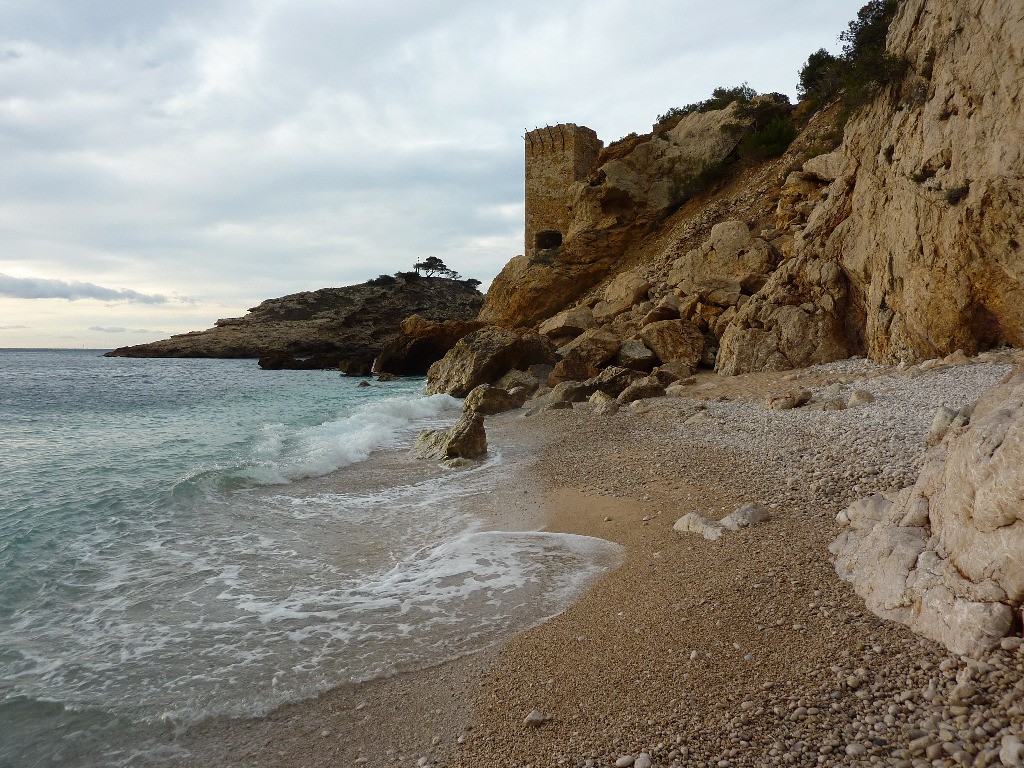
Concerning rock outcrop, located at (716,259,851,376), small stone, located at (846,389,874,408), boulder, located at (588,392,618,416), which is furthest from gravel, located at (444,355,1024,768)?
rock outcrop, located at (716,259,851,376)

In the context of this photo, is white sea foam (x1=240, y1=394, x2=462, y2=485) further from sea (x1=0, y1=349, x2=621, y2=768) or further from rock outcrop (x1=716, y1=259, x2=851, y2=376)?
rock outcrop (x1=716, y1=259, x2=851, y2=376)

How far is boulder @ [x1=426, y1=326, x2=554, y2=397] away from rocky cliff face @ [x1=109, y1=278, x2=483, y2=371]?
3923 cm

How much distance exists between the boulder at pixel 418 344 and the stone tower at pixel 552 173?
6924mm

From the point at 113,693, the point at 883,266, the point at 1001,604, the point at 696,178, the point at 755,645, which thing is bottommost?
the point at 113,693

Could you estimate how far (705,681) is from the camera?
3.00 meters

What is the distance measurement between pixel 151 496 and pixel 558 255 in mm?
24478

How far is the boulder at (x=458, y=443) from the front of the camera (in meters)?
9.59

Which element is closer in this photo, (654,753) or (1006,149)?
(654,753)

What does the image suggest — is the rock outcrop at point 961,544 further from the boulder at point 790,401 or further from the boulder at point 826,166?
the boulder at point 826,166

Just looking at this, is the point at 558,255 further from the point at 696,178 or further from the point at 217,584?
the point at 217,584

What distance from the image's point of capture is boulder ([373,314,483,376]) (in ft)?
108

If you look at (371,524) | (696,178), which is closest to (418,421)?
(371,524)

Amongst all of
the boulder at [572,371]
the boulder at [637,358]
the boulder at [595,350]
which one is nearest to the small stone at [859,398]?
the boulder at [637,358]

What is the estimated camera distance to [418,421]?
1521 centimetres
